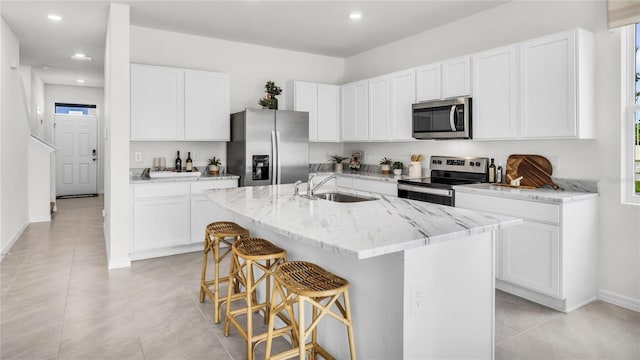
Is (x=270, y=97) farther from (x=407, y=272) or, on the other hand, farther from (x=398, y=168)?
(x=407, y=272)

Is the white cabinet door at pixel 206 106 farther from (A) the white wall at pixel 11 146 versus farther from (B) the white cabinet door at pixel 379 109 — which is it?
(A) the white wall at pixel 11 146

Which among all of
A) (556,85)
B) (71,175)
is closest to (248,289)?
(556,85)

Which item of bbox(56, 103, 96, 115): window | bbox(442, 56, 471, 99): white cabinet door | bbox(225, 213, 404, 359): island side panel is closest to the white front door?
bbox(56, 103, 96, 115): window

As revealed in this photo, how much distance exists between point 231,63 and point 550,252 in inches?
170

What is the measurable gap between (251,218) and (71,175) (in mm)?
9349

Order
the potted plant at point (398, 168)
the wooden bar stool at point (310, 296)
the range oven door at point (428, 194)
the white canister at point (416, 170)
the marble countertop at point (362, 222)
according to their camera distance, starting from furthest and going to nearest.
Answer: the potted plant at point (398, 168)
the white canister at point (416, 170)
the range oven door at point (428, 194)
the wooden bar stool at point (310, 296)
the marble countertop at point (362, 222)

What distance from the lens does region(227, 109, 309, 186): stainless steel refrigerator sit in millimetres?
4699

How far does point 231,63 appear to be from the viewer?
5.32 m

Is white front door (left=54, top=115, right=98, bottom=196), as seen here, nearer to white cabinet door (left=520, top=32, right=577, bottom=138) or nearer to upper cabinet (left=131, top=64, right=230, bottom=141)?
upper cabinet (left=131, top=64, right=230, bottom=141)

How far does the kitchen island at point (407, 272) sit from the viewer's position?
167 cm

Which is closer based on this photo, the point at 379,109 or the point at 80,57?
the point at 379,109

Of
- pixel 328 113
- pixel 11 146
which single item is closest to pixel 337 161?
pixel 328 113

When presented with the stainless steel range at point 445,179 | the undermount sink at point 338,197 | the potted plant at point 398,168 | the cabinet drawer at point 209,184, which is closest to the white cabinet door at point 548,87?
the stainless steel range at point 445,179

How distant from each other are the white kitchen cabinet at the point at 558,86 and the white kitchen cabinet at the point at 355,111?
7.26ft
